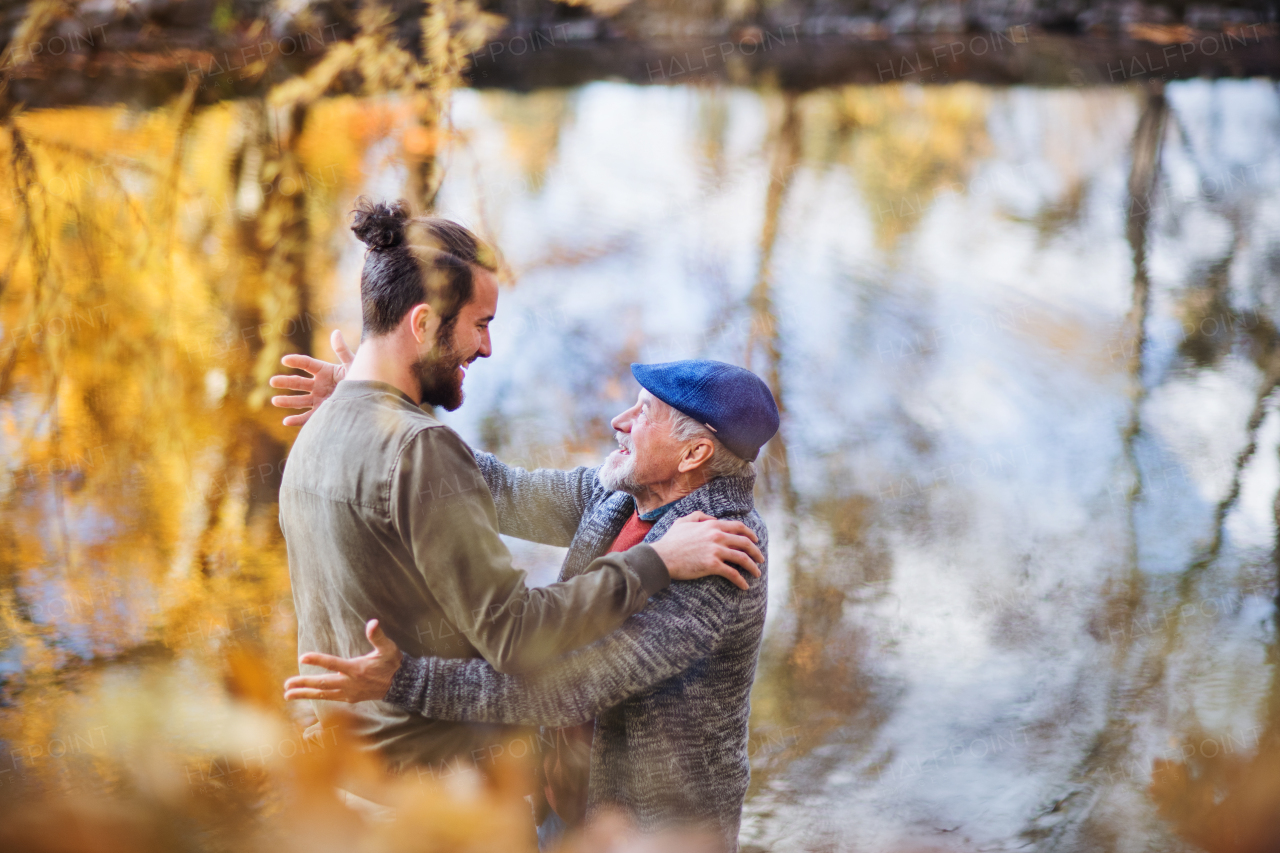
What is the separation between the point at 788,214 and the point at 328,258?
96.8 inches

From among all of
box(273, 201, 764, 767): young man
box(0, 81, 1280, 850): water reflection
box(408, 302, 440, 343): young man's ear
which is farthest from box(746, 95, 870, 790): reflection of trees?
box(408, 302, 440, 343): young man's ear

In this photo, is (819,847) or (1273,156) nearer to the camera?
(819,847)

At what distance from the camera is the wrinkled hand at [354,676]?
1123 mm

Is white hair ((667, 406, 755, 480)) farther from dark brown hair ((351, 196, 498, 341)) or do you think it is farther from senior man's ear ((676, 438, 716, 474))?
dark brown hair ((351, 196, 498, 341))

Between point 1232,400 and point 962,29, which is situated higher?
point 962,29

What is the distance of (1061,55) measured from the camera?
14.3 ft

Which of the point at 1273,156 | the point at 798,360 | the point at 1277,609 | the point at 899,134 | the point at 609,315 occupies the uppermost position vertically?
the point at 899,134

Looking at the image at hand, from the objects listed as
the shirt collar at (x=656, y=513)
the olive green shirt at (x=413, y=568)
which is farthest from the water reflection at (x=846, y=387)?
the olive green shirt at (x=413, y=568)

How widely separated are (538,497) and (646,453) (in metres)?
0.30

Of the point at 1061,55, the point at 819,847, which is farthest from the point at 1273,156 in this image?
the point at 819,847

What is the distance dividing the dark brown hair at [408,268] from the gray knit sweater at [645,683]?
1.47 feet

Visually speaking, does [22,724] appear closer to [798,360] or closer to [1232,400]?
[798,360]

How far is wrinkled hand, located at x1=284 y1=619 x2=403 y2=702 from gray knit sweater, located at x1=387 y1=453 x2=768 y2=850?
3 cm

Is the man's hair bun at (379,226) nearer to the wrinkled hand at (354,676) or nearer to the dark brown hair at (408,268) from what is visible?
the dark brown hair at (408,268)
